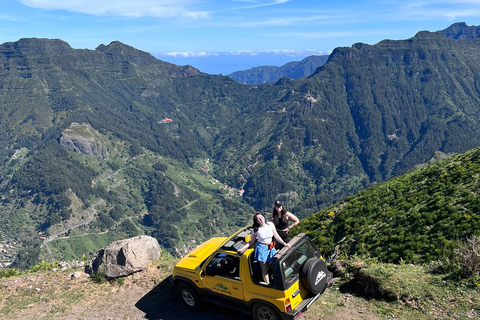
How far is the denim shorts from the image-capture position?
11602 mm

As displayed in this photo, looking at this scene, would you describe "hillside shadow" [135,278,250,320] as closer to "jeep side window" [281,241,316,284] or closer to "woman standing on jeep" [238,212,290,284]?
"woman standing on jeep" [238,212,290,284]

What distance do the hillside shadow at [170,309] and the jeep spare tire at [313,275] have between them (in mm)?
3482

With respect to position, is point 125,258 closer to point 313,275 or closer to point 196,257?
point 196,257

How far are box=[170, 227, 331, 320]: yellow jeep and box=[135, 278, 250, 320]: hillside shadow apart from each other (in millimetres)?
546

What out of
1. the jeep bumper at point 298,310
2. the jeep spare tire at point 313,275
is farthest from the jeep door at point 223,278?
the jeep spare tire at point 313,275

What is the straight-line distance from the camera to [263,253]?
38.2ft

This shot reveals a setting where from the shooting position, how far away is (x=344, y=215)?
2728 cm

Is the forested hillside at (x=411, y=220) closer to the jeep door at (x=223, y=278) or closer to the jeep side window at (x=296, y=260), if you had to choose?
the jeep side window at (x=296, y=260)

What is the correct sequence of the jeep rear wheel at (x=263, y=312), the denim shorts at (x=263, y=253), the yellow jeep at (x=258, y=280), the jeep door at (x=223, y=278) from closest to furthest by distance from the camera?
1. the yellow jeep at (x=258, y=280)
2. the jeep rear wheel at (x=263, y=312)
3. the denim shorts at (x=263, y=253)
4. the jeep door at (x=223, y=278)

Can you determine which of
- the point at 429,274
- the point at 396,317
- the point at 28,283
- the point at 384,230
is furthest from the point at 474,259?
the point at 28,283

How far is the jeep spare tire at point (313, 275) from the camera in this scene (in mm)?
11430

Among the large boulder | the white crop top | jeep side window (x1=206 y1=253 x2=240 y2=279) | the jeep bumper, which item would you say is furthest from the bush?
the large boulder

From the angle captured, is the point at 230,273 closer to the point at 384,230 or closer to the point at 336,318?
the point at 336,318

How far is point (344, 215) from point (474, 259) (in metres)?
15.1
